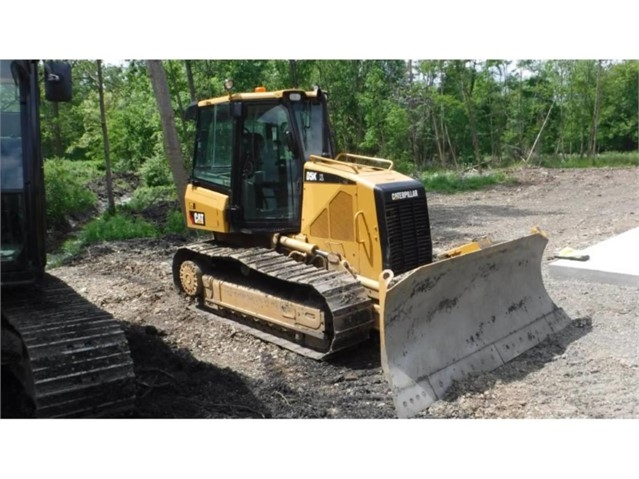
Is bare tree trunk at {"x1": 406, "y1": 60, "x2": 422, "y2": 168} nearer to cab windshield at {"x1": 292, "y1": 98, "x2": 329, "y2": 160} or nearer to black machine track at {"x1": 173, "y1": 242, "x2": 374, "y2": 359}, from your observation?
cab windshield at {"x1": 292, "y1": 98, "x2": 329, "y2": 160}

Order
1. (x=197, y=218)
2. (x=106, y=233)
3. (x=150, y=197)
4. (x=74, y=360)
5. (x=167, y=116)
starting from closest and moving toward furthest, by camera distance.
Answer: (x=74, y=360)
(x=197, y=218)
(x=167, y=116)
(x=106, y=233)
(x=150, y=197)

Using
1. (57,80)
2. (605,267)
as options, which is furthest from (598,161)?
(57,80)

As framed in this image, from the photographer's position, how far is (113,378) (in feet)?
11.2

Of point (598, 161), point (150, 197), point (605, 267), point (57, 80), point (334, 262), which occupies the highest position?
point (57, 80)

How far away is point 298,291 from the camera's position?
5383mm

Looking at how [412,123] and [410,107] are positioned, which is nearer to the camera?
[410,107]

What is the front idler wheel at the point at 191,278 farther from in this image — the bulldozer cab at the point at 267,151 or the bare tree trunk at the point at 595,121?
Result: the bare tree trunk at the point at 595,121

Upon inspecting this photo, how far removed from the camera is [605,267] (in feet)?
22.6

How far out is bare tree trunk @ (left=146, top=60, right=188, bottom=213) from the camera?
10.0 metres

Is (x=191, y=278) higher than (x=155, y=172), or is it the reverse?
(x=155, y=172)

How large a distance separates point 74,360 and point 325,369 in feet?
7.07

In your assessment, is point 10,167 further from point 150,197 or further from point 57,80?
point 150,197

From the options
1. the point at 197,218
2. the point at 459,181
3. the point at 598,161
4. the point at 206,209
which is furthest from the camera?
the point at 598,161

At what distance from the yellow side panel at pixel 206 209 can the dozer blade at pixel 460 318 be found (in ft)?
8.10
